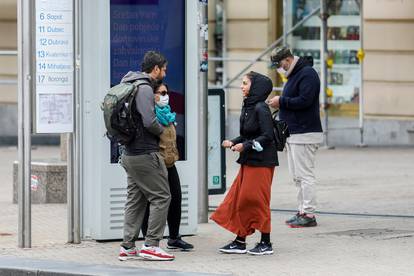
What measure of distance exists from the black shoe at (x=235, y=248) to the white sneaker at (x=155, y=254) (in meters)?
0.54

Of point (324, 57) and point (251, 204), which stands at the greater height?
point (324, 57)

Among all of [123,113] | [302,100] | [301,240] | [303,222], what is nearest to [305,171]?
[303,222]

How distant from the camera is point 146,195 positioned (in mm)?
10234

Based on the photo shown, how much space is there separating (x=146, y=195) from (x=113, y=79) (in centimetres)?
134

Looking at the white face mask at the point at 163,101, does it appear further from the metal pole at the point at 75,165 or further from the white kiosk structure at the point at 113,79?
the metal pole at the point at 75,165

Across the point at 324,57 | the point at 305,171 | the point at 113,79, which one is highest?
the point at 324,57

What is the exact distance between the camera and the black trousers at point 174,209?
34.9 ft

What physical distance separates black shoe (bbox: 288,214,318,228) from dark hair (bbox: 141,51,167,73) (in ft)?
8.73

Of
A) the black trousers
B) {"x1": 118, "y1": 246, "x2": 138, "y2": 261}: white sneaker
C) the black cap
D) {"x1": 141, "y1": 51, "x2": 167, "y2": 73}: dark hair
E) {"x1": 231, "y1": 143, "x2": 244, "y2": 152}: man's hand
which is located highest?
the black cap

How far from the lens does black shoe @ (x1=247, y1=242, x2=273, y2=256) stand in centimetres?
1052

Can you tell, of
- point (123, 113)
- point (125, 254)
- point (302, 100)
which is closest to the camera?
point (123, 113)

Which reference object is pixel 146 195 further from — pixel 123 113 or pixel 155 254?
pixel 123 113

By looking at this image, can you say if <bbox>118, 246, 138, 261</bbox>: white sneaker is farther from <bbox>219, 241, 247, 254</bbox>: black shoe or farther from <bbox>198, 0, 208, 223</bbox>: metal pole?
<bbox>198, 0, 208, 223</bbox>: metal pole

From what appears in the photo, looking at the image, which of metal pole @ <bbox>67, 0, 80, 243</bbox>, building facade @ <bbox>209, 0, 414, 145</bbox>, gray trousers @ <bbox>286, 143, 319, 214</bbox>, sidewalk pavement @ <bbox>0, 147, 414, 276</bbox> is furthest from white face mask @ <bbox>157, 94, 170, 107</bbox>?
building facade @ <bbox>209, 0, 414, 145</bbox>
